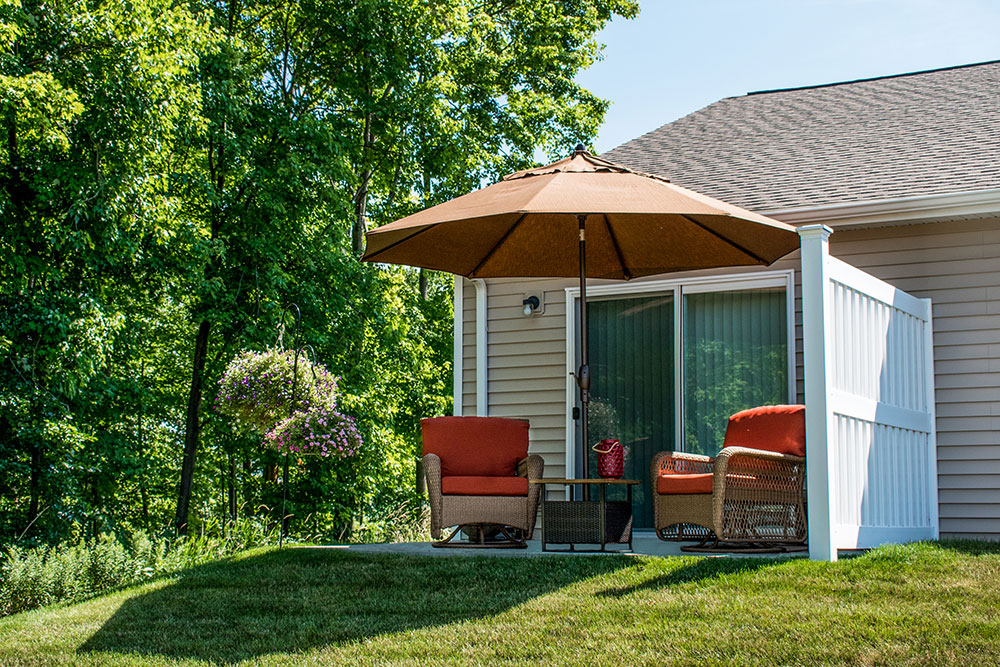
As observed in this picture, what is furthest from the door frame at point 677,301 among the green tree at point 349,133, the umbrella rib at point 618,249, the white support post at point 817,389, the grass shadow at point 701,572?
the green tree at point 349,133

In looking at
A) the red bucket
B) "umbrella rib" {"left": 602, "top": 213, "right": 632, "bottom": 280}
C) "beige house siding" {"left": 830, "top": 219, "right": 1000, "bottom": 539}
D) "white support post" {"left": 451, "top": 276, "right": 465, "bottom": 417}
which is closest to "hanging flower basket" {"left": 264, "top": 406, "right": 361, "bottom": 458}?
"white support post" {"left": 451, "top": 276, "right": 465, "bottom": 417}

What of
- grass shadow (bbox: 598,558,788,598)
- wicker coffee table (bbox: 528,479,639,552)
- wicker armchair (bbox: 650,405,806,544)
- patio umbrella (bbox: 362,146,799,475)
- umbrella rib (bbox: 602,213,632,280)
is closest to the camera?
grass shadow (bbox: 598,558,788,598)

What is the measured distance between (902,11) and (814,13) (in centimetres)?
101

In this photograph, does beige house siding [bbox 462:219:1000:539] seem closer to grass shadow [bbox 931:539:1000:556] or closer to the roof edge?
grass shadow [bbox 931:539:1000:556]

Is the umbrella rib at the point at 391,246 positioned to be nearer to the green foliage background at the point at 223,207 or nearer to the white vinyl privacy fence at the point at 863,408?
the white vinyl privacy fence at the point at 863,408

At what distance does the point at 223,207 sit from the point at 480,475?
7815 mm

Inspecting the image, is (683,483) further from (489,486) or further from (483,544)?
(483,544)

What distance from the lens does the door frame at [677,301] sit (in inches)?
282

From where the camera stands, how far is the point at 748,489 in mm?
5656

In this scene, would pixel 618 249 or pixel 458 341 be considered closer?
pixel 618 249

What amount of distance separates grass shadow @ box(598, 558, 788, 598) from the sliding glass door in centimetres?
232

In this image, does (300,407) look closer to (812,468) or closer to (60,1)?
(812,468)

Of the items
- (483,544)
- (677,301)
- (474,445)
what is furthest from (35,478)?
(677,301)

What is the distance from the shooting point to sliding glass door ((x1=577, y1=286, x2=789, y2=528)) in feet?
23.8
